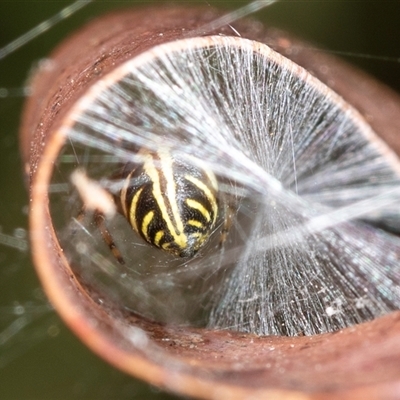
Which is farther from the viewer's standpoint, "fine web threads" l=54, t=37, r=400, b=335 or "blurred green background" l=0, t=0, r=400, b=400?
A: "blurred green background" l=0, t=0, r=400, b=400

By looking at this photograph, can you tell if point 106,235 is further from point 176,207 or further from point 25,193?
point 25,193

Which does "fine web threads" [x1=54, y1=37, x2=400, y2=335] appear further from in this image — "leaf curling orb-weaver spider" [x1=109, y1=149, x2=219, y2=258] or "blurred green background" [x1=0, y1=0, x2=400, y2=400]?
"blurred green background" [x1=0, y1=0, x2=400, y2=400]

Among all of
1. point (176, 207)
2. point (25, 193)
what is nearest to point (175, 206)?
point (176, 207)

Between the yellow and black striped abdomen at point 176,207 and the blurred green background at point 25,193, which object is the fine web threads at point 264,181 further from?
the blurred green background at point 25,193

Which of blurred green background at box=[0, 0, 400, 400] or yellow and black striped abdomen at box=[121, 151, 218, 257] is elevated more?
blurred green background at box=[0, 0, 400, 400]

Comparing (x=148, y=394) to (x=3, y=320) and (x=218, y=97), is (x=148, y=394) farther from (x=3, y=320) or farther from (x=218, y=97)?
(x=218, y=97)

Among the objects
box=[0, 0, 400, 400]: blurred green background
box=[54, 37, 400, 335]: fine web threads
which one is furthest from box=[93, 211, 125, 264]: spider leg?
box=[0, 0, 400, 400]: blurred green background
